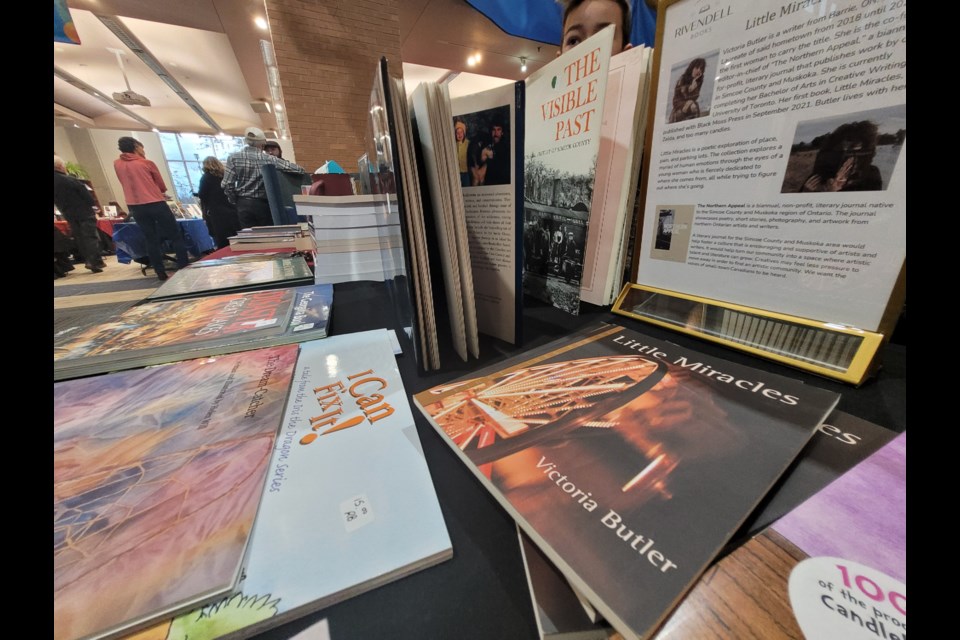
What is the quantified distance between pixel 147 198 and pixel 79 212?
182 centimetres

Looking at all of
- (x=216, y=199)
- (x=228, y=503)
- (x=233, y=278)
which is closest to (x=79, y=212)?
(x=216, y=199)

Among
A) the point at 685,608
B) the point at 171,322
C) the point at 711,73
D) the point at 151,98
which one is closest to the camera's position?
the point at 685,608

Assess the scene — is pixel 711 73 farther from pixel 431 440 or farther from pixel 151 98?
pixel 151 98

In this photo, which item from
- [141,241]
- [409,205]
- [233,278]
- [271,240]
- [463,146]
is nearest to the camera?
[409,205]

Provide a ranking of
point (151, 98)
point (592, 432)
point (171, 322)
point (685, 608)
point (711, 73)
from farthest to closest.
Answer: point (151, 98) → point (171, 322) → point (711, 73) → point (592, 432) → point (685, 608)

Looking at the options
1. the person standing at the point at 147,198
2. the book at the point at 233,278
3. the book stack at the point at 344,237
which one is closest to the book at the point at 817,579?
the book stack at the point at 344,237

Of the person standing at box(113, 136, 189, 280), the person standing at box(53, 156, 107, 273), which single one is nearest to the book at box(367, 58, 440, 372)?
the person standing at box(113, 136, 189, 280)

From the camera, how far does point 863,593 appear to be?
18 cm

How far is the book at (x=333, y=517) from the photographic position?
19 cm

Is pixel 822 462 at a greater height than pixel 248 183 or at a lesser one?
lesser

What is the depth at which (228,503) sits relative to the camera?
0.83 feet

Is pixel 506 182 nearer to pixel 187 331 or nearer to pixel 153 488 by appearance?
pixel 153 488
